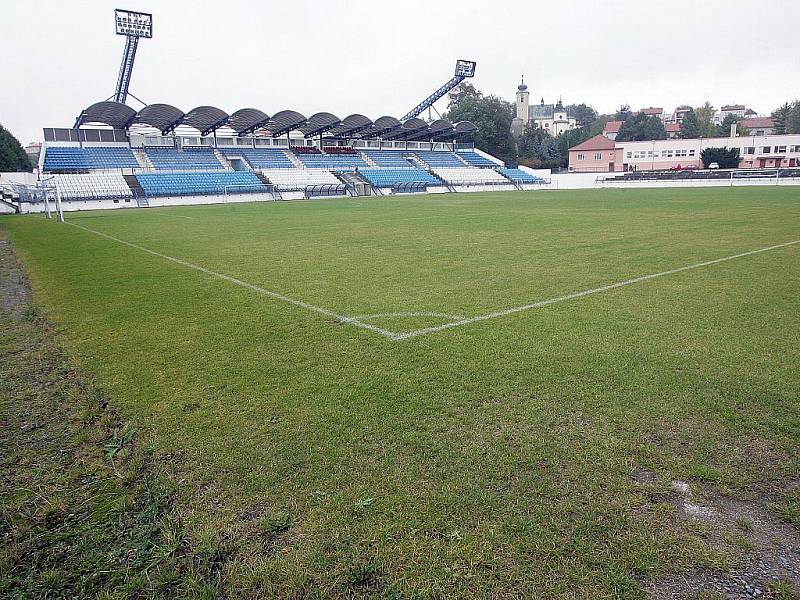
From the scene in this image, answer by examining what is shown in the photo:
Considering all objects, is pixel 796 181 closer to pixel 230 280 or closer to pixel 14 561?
pixel 230 280

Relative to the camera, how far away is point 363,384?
4.21 m

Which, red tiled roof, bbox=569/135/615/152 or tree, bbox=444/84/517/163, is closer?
red tiled roof, bbox=569/135/615/152

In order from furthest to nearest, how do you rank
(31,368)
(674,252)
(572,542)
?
(674,252), (31,368), (572,542)

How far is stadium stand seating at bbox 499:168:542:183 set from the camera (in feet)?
198

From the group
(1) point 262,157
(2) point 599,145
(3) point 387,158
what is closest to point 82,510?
(1) point 262,157

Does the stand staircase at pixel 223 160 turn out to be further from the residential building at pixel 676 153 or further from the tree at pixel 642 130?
the tree at pixel 642 130

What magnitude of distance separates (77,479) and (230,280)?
20.0 ft

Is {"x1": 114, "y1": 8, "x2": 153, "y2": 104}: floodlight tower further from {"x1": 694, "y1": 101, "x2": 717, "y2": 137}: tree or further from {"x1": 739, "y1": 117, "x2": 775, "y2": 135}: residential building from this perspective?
{"x1": 739, "y1": 117, "x2": 775, "y2": 135}: residential building

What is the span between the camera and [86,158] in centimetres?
4269

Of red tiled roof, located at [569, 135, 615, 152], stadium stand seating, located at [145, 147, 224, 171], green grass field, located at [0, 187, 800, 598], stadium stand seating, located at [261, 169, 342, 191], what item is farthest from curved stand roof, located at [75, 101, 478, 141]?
green grass field, located at [0, 187, 800, 598]

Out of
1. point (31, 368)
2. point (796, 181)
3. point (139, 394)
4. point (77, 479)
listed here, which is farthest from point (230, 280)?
point (796, 181)

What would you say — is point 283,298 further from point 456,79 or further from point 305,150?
point 456,79

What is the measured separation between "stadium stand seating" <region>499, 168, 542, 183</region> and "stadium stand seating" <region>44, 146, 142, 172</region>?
3903cm

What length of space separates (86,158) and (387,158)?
99.8 feet
